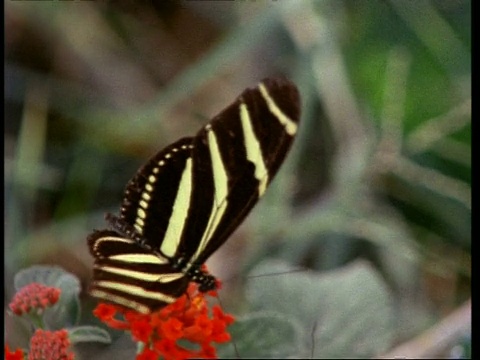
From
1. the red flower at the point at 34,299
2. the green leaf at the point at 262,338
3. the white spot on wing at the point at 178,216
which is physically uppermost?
the white spot on wing at the point at 178,216

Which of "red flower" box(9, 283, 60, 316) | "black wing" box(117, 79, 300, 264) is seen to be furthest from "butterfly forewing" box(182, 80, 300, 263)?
"red flower" box(9, 283, 60, 316)

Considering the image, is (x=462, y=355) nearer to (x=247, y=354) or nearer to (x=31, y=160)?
(x=247, y=354)

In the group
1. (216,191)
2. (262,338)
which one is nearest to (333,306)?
(262,338)

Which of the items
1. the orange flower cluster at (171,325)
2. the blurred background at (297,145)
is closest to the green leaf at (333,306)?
the blurred background at (297,145)

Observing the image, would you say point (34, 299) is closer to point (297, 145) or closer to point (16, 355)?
point (16, 355)

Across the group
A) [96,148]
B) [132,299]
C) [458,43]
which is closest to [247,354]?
[132,299]

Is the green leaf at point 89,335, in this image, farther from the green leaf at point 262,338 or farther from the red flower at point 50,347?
the green leaf at point 262,338
